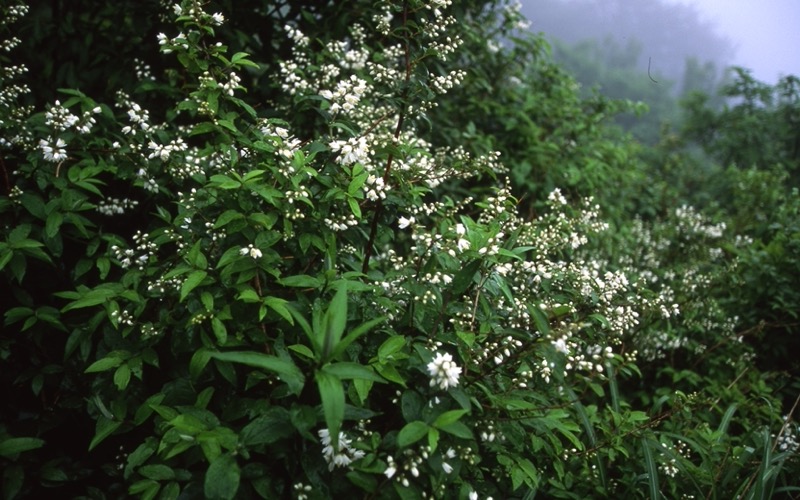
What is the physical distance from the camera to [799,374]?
388 centimetres

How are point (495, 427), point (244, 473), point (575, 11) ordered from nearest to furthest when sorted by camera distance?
point (244, 473) → point (495, 427) → point (575, 11)

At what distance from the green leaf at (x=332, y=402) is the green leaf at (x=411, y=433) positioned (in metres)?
0.19

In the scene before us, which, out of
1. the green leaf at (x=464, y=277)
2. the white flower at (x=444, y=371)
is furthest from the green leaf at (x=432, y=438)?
the green leaf at (x=464, y=277)

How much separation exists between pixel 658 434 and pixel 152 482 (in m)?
2.33

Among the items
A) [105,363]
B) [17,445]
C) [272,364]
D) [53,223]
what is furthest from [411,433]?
[53,223]

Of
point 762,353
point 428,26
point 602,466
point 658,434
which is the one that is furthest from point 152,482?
point 762,353

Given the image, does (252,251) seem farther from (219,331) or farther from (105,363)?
(105,363)

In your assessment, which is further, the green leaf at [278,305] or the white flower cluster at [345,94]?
the white flower cluster at [345,94]

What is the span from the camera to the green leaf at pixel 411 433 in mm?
1389

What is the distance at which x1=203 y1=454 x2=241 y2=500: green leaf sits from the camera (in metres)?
1.38

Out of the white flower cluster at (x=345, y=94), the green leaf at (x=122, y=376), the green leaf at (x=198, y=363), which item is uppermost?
the white flower cluster at (x=345, y=94)

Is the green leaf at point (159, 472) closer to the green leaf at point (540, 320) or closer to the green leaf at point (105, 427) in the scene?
the green leaf at point (105, 427)

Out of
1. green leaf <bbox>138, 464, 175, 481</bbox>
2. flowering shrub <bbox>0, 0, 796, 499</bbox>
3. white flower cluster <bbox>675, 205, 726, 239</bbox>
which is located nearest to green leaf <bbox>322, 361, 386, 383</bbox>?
flowering shrub <bbox>0, 0, 796, 499</bbox>

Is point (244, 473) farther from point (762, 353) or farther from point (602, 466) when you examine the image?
point (762, 353)
